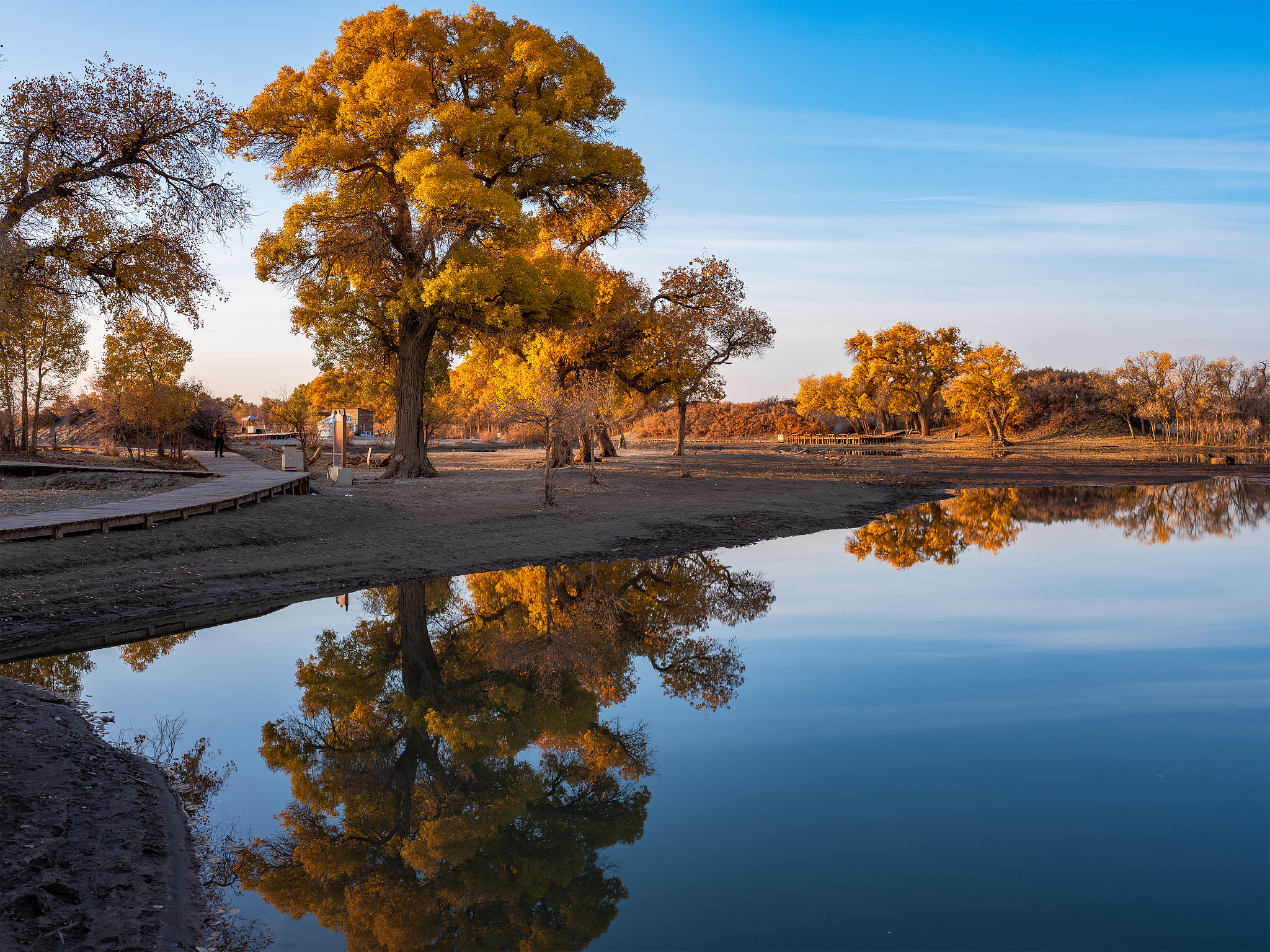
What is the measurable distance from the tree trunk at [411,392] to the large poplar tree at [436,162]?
59mm

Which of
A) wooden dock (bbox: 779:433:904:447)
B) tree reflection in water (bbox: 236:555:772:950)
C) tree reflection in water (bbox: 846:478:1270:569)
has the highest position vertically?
wooden dock (bbox: 779:433:904:447)

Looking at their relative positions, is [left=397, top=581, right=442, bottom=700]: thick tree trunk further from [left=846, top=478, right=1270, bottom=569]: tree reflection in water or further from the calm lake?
[left=846, top=478, right=1270, bottom=569]: tree reflection in water

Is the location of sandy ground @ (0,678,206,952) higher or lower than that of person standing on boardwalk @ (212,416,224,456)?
lower

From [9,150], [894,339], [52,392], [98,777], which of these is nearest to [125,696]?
[98,777]

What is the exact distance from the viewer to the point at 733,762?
637 centimetres

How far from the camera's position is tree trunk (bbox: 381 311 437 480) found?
26.2m

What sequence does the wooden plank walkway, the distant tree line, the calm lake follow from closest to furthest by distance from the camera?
the calm lake < the wooden plank walkway < the distant tree line

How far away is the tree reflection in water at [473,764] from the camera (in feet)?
14.5

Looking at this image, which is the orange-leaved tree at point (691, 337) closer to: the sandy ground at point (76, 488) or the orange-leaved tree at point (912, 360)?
the sandy ground at point (76, 488)

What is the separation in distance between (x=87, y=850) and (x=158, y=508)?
1166 cm

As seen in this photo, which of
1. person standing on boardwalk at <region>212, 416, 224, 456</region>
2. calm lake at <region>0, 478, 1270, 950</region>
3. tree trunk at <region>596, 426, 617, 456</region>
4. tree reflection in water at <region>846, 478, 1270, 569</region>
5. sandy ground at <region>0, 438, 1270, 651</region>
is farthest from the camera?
tree trunk at <region>596, 426, 617, 456</region>

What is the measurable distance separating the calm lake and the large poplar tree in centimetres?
1366

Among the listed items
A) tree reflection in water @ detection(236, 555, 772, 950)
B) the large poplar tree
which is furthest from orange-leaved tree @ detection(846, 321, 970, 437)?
tree reflection in water @ detection(236, 555, 772, 950)

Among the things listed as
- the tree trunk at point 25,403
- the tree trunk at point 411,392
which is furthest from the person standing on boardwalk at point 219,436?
the tree trunk at point 411,392
